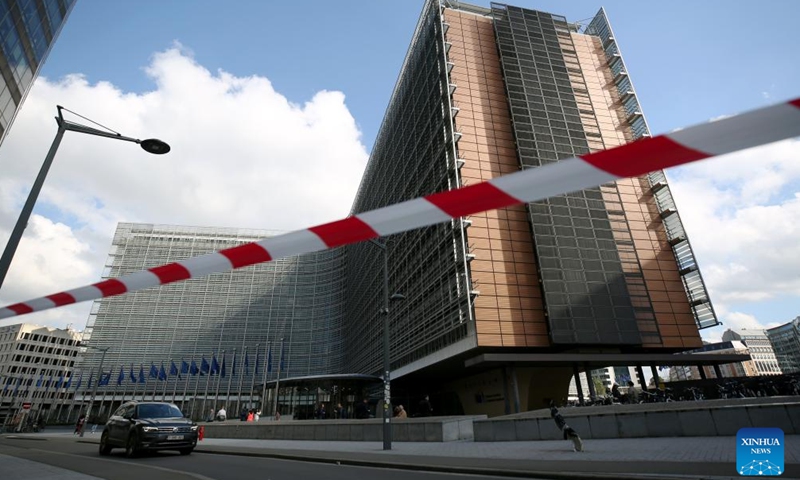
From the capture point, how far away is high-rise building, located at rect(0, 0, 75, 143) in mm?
20125

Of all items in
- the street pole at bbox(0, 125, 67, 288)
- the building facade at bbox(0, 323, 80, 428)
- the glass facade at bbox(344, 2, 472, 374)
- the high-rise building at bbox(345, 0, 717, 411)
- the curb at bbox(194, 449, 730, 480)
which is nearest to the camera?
the street pole at bbox(0, 125, 67, 288)

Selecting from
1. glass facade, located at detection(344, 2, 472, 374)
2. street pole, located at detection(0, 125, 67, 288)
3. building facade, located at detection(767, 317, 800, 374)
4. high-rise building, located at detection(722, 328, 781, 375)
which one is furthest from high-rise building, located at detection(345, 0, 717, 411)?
high-rise building, located at detection(722, 328, 781, 375)

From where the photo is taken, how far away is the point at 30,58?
23.8 m

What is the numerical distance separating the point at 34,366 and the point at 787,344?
23892cm

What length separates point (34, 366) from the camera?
11406 centimetres

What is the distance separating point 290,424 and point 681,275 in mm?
36793

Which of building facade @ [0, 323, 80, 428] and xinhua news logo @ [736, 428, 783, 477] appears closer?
xinhua news logo @ [736, 428, 783, 477]

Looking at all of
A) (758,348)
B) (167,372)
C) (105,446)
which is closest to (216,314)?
(167,372)

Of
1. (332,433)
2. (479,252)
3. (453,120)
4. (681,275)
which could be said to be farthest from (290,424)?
(681,275)

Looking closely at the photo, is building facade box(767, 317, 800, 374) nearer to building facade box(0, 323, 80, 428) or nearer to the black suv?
the black suv

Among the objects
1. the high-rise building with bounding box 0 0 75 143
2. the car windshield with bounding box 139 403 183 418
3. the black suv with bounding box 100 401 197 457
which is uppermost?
the high-rise building with bounding box 0 0 75 143

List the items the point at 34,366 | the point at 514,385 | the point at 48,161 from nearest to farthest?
the point at 48,161
the point at 514,385
the point at 34,366

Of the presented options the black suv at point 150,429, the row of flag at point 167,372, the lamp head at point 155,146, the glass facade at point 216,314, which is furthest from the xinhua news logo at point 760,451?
the glass facade at point 216,314

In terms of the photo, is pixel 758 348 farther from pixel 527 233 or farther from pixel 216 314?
pixel 216 314
